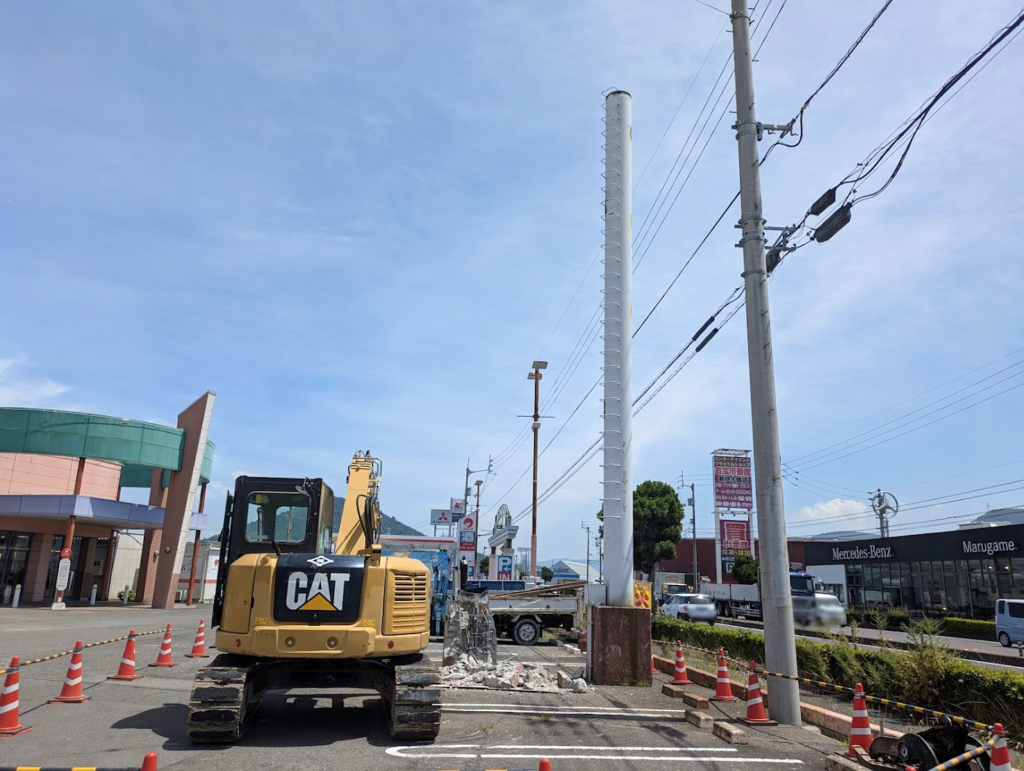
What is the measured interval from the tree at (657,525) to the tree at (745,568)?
18.7 feet

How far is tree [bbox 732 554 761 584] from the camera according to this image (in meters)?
58.4

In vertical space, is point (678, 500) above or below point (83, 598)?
above

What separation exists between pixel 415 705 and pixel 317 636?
Answer: 146 centimetres

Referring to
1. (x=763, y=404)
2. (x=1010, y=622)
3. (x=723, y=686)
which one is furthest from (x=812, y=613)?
(x=1010, y=622)

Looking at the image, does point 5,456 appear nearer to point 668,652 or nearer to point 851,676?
point 668,652

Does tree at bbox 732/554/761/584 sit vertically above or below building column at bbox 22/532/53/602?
above

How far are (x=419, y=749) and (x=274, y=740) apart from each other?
1.89 meters

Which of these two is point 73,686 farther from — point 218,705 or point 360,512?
point 360,512

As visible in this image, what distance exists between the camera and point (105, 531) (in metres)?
40.7

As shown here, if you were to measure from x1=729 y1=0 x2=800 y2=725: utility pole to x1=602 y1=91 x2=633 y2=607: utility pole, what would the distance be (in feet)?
14.9

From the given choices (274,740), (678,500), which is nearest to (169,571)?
(274,740)

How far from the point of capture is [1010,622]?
28.9 m

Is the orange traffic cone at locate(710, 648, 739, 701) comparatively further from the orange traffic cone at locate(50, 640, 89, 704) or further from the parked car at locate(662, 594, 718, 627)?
the parked car at locate(662, 594, 718, 627)

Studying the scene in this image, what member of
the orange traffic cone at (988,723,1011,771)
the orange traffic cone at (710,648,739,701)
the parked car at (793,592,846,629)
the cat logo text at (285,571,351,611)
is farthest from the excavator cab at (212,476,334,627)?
the parked car at (793,592,846,629)
